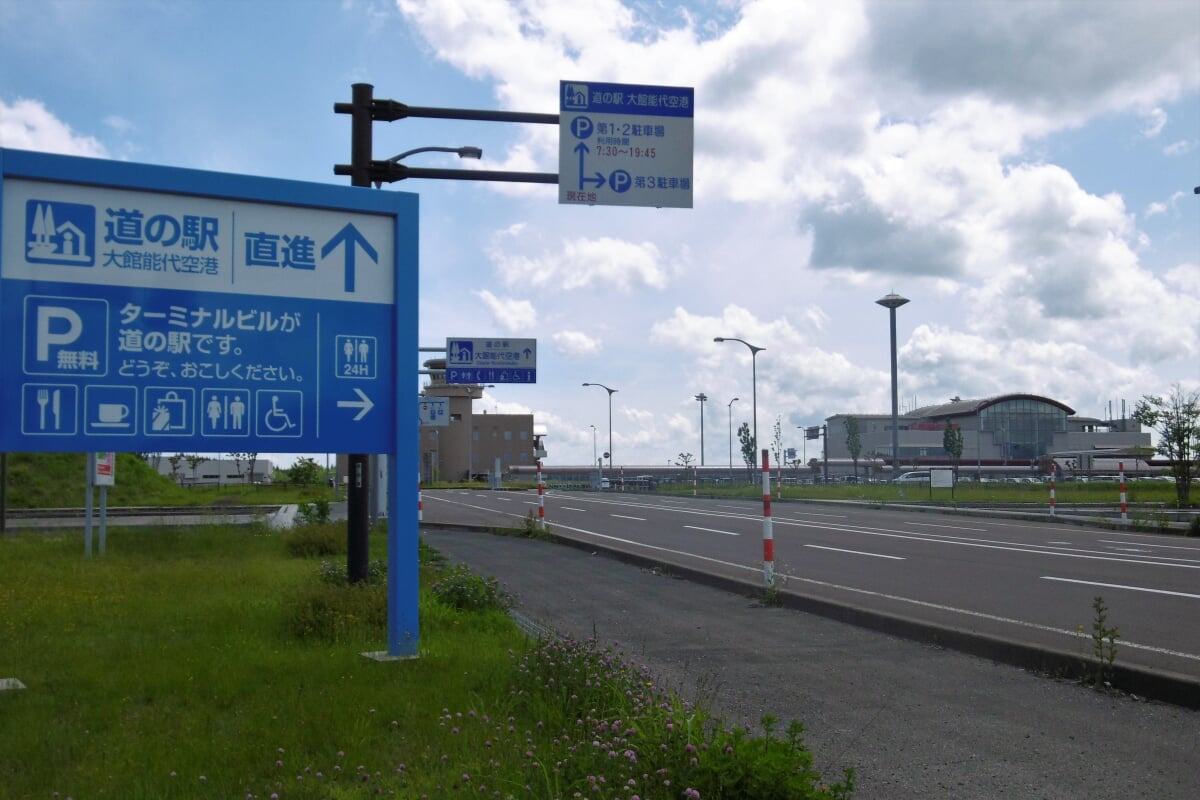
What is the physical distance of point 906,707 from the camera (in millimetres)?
5906

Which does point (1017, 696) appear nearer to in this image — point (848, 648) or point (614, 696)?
point (848, 648)

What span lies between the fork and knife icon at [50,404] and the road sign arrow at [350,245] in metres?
1.90

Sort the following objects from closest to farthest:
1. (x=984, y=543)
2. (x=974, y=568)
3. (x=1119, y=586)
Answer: (x=1119, y=586), (x=974, y=568), (x=984, y=543)

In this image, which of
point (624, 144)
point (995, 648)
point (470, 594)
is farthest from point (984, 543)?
point (470, 594)

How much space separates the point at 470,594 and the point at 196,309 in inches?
154

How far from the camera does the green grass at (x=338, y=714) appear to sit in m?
3.97

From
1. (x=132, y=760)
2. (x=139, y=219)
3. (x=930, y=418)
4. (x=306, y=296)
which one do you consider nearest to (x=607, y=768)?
(x=132, y=760)

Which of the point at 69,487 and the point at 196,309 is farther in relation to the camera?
the point at 69,487

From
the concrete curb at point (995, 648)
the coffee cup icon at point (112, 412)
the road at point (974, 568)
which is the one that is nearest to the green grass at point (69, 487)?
the road at point (974, 568)

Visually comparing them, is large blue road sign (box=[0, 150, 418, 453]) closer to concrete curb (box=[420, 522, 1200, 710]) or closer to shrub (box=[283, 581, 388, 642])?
shrub (box=[283, 581, 388, 642])

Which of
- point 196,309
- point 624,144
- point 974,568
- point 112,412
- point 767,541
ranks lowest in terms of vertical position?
point 974,568

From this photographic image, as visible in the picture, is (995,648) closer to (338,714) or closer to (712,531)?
(338,714)

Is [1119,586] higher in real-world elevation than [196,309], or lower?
lower

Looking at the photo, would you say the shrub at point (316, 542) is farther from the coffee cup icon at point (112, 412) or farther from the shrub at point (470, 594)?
the coffee cup icon at point (112, 412)
